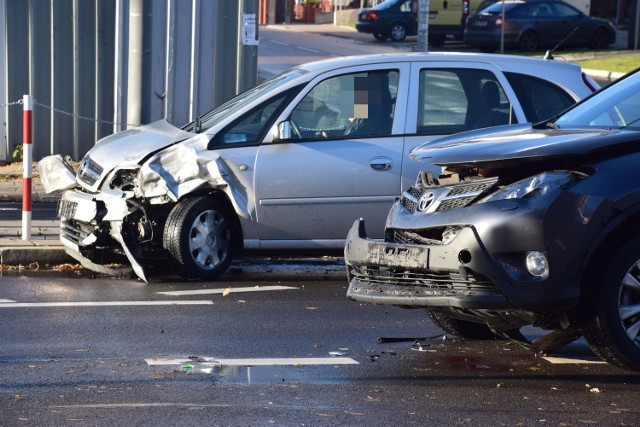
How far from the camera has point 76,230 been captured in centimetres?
964

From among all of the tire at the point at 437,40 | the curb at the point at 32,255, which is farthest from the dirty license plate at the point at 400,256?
the tire at the point at 437,40

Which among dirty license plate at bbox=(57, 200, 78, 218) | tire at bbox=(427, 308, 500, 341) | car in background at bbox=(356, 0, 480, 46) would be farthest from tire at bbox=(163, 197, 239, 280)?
car in background at bbox=(356, 0, 480, 46)

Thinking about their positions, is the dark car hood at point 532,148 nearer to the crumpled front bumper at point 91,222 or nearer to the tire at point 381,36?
the crumpled front bumper at point 91,222

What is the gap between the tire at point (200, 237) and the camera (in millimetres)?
9188

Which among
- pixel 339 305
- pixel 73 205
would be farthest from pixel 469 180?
pixel 73 205

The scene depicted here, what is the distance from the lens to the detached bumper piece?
612cm

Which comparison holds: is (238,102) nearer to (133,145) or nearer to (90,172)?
(133,145)

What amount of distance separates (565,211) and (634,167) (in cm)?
46

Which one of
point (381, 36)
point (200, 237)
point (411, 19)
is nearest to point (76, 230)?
point (200, 237)

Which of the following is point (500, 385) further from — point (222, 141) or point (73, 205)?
point (73, 205)

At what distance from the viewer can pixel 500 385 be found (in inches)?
243

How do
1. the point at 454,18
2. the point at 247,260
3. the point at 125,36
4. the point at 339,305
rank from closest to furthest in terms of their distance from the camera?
the point at 339,305
the point at 247,260
the point at 125,36
the point at 454,18

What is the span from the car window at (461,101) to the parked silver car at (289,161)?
11 millimetres

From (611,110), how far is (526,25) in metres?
31.0
